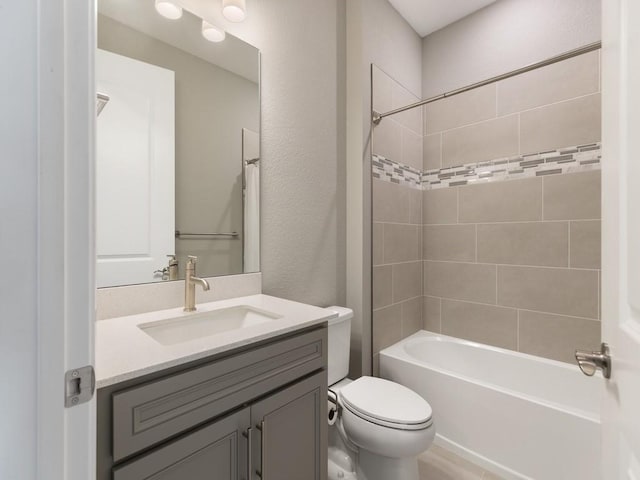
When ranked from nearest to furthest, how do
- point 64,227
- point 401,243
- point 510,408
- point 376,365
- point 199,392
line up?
1. point 64,227
2. point 199,392
3. point 510,408
4. point 376,365
5. point 401,243

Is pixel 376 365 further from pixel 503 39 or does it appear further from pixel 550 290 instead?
pixel 503 39

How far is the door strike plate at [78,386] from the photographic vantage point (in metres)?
0.45

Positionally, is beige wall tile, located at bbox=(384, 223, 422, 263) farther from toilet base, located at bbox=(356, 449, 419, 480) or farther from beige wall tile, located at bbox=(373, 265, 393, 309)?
toilet base, located at bbox=(356, 449, 419, 480)

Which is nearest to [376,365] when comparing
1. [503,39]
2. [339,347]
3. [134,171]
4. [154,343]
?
[339,347]

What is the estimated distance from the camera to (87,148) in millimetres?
469

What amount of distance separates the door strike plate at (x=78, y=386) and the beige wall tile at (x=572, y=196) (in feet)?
7.60

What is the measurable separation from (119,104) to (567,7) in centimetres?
249

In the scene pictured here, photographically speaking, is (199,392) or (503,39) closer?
(199,392)

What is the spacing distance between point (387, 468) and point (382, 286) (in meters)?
0.98

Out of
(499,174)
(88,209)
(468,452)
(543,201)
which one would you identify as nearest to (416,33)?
(499,174)

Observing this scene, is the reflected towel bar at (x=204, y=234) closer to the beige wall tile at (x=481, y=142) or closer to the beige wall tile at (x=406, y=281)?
the beige wall tile at (x=406, y=281)

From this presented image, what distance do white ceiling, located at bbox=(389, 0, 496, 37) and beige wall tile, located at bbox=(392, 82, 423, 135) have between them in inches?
20.1

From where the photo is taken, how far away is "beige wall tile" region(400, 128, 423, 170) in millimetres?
2260

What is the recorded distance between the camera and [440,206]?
7.82ft
